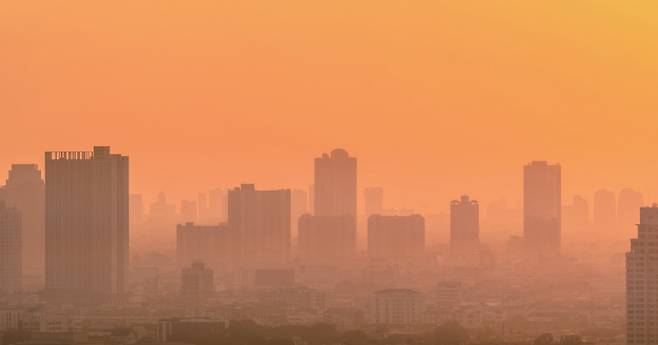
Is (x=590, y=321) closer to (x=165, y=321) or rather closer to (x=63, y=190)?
(x=165, y=321)

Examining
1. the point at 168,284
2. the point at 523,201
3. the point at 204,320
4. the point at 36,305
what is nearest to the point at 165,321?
the point at 204,320

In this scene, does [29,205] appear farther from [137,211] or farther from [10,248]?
[137,211]

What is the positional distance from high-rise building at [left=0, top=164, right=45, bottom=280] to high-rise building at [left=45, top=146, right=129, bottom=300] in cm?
91

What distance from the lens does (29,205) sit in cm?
8212

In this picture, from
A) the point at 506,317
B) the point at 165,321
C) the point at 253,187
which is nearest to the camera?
the point at 165,321

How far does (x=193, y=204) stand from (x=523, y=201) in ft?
65.3

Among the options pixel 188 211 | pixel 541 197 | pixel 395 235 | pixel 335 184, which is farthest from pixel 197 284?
pixel 188 211

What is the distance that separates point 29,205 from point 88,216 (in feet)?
22.3

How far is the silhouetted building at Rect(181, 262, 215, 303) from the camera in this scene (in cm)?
6569

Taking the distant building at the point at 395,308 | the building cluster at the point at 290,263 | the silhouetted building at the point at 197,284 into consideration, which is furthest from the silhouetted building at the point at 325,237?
the distant building at the point at 395,308

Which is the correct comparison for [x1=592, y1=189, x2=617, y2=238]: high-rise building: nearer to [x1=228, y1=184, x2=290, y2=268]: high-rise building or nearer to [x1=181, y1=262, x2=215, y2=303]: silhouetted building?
[x1=228, y1=184, x2=290, y2=268]: high-rise building

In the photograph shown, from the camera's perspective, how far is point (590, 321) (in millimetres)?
53750

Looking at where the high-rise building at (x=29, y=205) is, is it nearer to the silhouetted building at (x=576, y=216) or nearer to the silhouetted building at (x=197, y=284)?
the silhouetted building at (x=197, y=284)

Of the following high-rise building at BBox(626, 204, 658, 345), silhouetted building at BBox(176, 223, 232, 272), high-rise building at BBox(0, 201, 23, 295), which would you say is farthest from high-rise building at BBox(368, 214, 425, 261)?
high-rise building at BBox(626, 204, 658, 345)
